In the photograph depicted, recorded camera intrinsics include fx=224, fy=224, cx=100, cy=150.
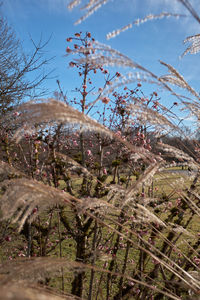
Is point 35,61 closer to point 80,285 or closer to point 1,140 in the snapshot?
point 1,140

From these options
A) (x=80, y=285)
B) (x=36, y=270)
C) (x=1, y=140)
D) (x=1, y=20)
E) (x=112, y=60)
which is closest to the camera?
(x=36, y=270)

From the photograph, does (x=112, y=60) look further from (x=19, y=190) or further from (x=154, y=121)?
(x=19, y=190)

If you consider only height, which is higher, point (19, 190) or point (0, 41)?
point (0, 41)

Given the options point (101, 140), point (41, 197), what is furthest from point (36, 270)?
point (101, 140)

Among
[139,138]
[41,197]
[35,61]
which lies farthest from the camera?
[35,61]

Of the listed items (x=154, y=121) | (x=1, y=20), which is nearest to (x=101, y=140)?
(x=154, y=121)

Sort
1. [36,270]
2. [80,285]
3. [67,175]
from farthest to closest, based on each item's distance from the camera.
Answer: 1. [67,175]
2. [80,285]
3. [36,270]

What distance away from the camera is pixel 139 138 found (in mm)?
3244

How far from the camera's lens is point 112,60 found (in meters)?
1.29

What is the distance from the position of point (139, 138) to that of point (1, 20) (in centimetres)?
828

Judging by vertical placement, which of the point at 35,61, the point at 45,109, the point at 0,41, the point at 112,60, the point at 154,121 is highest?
the point at 0,41

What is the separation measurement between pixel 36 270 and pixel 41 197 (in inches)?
11.3

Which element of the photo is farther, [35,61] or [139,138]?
[35,61]

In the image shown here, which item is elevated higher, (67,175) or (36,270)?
(67,175)
